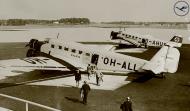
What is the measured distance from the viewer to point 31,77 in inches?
775

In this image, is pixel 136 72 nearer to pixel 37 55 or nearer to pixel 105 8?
pixel 105 8

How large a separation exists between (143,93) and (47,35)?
10993 millimetres

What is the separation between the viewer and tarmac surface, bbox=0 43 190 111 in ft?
45.9

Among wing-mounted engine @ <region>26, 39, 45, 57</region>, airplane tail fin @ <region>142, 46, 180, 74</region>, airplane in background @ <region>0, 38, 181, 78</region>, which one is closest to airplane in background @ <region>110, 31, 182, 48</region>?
airplane in background @ <region>0, 38, 181, 78</region>

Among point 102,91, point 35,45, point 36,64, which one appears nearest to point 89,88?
point 102,91

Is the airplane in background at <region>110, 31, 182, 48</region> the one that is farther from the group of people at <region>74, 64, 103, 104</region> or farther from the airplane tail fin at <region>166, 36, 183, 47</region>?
the group of people at <region>74, 64, 103, 104</region>

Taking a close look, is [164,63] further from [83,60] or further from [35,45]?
[35,45]

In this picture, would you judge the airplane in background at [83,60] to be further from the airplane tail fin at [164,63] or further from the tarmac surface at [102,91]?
the tarmac surface at [102,91]

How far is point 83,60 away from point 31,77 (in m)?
3.47

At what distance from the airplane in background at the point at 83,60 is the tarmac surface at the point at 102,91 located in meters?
0.68

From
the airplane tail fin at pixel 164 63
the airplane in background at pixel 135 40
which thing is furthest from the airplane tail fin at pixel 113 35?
the airplane tail fin at pixel 164 63

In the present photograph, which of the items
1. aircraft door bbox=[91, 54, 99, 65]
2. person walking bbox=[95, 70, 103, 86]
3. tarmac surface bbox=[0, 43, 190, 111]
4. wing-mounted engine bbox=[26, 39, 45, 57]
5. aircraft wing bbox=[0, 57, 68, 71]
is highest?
wing-mounted engine bbox=[26, 39, 45, 57]

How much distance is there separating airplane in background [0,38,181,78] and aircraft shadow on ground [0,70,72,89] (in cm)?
57

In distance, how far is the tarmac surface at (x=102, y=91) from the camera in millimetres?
13992
